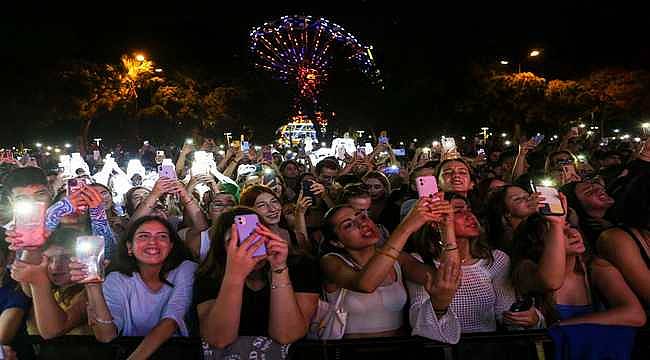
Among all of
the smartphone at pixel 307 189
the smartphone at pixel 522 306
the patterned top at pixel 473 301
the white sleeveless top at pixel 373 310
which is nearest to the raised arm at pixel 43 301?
the white sleeveless top at pixel 373 310

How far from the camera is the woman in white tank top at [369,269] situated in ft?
12.5

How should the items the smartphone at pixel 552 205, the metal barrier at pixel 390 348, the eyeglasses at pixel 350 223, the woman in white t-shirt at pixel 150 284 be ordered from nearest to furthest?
the metal barrier at pixel 390 348
the smartphone at pixel 552 205
the woman in white t-shirt at pixel 150 284
the eyeglasses at pixel 350 223

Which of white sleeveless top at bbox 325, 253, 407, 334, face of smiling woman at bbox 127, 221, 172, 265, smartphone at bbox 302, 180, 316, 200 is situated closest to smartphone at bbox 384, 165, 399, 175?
smartphone at bbox 302, 180, 316, 200

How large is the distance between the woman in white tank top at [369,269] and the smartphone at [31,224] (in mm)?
1758

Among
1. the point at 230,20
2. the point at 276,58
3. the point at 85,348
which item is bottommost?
the point at 85,348

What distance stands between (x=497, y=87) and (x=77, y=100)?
23.9 m

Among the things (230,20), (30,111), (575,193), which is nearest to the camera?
(575,193)

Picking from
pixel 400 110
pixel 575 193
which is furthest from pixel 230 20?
pixel 575 193

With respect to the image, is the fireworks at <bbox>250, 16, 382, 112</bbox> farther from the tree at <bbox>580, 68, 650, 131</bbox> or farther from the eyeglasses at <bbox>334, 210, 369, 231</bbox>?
the eyeglasses at <bbox>334, 210, 369, 231</bbox>

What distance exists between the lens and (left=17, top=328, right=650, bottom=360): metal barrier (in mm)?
3777

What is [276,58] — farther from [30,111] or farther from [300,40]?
[30,111]

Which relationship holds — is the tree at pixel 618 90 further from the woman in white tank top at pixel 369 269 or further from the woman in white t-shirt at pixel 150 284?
the woman in white t-shirt at pixel 150 284

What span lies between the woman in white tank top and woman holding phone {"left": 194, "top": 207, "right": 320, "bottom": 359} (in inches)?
9.1

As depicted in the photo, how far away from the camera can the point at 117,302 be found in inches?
166
